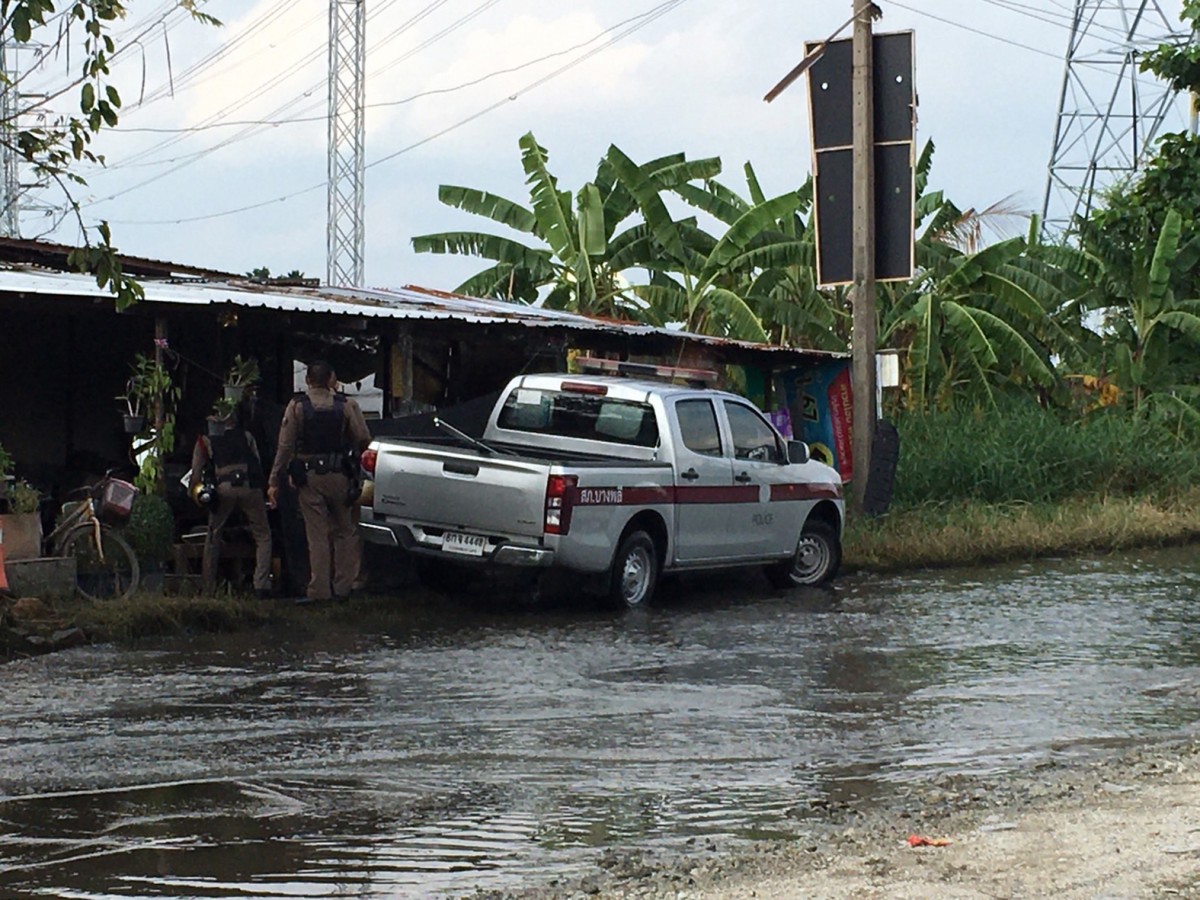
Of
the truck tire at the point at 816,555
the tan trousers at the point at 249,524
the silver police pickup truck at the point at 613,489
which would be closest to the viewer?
the silver police pickup truck at the point at 613,489

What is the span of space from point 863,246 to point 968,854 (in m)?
14.5

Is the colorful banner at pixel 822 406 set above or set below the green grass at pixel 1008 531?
above

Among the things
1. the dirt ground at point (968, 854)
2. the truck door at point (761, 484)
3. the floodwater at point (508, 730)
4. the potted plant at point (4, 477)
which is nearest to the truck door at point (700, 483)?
the truck door at point (761, 484)

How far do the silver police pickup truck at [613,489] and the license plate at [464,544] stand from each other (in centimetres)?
1

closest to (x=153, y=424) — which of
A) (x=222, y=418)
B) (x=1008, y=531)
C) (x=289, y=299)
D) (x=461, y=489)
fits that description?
(x=222, y=418)

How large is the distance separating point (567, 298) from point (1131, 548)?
32.4ft

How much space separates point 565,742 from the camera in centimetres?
836

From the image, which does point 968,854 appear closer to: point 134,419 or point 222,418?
point 222,418

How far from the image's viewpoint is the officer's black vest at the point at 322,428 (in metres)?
13.5

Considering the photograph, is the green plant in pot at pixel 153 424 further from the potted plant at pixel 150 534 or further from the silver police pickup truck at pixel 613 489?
the silver police pickup truck at pixel 613 489

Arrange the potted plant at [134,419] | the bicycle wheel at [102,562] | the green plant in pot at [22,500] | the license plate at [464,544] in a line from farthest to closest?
the potted plant at [134,419], the license plate at [464,544], the bicycle wheel at [102,562], the green plant in pot at [22,500]

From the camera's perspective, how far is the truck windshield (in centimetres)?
1454

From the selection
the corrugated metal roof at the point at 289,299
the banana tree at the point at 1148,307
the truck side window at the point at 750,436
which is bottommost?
the truck side window at the point at 750,436

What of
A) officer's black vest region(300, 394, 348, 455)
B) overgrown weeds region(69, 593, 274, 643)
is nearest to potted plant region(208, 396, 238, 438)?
officer's black vest region(300, 394, 348, 455)
